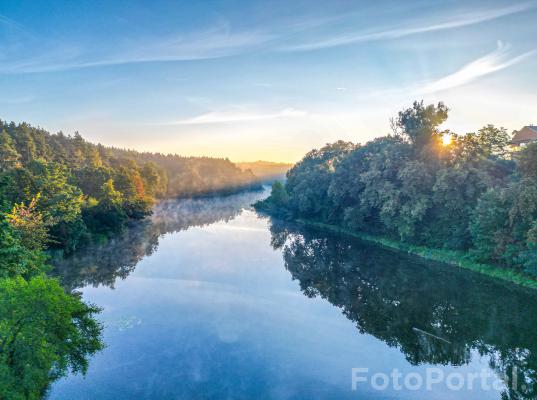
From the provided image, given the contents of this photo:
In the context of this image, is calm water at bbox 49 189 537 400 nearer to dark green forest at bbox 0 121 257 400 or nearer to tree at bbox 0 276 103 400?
dark green forest at bbox 0 121 257 400

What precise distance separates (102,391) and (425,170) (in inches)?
1696

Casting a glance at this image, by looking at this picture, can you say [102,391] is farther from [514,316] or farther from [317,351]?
[514,316]

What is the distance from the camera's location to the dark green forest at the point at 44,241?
12.1 metres

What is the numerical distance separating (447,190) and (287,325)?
28887 millimetres

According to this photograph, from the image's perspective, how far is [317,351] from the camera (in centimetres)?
2138

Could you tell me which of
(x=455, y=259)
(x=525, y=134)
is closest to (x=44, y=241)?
(x=455, y=259)

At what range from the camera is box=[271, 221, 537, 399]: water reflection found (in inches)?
835

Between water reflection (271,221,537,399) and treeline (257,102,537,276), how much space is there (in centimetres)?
451

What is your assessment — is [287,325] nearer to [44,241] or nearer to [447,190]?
[44,241]

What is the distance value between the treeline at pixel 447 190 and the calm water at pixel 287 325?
4703 millimetres

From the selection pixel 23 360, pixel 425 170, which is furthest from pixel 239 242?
pixel 23 360

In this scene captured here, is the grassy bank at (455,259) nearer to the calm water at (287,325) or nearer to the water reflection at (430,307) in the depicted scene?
the water reflection at (430,307)

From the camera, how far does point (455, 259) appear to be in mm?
40938

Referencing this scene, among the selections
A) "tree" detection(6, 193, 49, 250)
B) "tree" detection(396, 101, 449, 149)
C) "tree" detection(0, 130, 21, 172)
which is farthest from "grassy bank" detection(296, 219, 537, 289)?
"tree" detection(0, 130, 21, 172)
